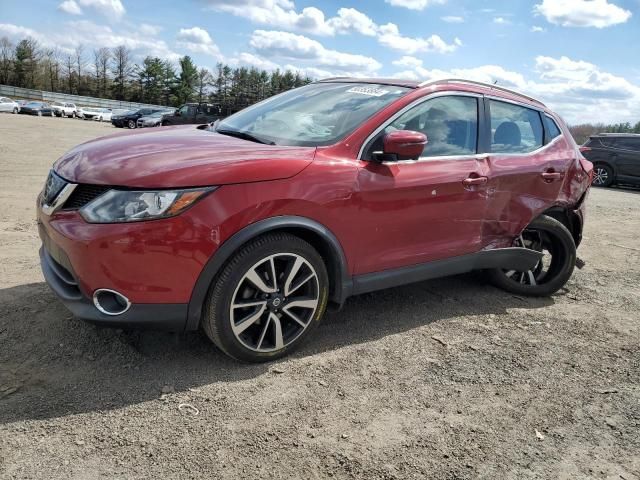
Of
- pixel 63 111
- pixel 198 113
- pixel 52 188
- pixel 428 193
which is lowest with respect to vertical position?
pixel 63 111

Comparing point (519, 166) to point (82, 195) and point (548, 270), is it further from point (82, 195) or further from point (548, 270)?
point (82, 195)

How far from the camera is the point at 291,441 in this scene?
2562mm

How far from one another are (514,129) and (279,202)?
247 cm

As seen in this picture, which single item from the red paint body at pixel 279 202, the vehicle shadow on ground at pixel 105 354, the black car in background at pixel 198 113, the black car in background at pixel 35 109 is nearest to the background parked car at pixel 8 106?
the black car in background at pixel 35 109

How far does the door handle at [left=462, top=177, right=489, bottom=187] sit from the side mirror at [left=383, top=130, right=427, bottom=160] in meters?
0.67

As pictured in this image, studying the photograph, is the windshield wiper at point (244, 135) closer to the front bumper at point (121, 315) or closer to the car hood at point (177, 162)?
the car hood at point (177, 162)

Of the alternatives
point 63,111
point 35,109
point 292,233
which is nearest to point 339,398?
point 292,233

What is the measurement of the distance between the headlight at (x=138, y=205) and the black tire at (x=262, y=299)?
0.44 metres

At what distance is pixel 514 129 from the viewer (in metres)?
4.44

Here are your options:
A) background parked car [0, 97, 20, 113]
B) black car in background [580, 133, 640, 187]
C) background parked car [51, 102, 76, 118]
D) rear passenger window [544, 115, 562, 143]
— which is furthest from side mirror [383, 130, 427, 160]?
background parked car [51, 102, 76, 118]

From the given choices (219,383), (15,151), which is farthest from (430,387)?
(15,151)

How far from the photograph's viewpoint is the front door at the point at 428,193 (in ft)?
11.2

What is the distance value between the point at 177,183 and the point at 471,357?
2230 mm

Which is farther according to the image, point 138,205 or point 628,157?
point 628,157
